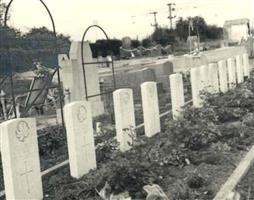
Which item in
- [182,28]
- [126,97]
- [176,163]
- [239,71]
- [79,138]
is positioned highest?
[182,28]

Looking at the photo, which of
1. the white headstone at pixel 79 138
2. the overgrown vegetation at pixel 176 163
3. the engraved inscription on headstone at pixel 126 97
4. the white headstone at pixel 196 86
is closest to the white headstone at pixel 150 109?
the overgrown vegetation at pixel 176 163

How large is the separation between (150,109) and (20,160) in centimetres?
606

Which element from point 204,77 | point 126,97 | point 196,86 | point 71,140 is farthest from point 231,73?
point 71,140

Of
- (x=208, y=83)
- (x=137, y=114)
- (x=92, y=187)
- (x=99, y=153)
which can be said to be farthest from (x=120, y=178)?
(x=208, y=83)

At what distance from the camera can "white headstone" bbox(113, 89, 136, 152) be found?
35.9 feet

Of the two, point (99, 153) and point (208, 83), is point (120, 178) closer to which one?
point (99, 153)

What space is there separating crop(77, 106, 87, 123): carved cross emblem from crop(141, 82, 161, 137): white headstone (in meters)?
3.81

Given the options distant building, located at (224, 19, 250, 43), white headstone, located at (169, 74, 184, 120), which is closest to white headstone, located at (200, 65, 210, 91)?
white headstone, located at (169, 74, 184, 120)

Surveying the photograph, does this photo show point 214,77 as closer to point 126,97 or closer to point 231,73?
point 231,73

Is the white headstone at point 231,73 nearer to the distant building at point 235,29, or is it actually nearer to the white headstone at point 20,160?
the white headstone at point 20,160

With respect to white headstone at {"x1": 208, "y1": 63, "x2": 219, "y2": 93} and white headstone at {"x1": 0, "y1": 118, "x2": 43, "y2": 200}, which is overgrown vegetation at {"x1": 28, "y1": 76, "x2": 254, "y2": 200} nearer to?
white headstone at {"x1": 0, "y1": 118, "x2": 43, "y2": 200}

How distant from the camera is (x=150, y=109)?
520 inches

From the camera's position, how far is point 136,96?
77.4ft

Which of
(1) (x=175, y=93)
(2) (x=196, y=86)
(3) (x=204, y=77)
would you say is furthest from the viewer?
(3) (x=204, y=77)
